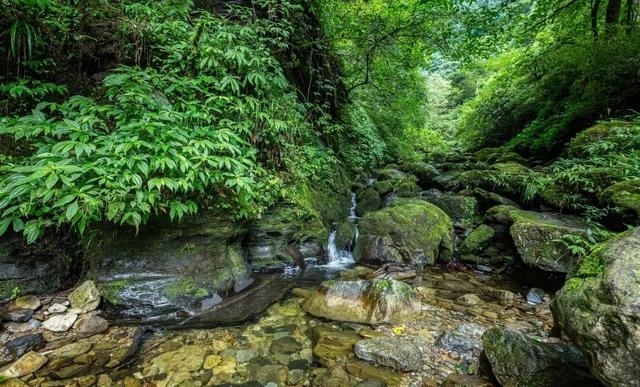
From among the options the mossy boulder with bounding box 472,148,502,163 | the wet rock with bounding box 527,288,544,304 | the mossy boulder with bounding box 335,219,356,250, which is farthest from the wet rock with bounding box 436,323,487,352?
the mossy boulder with bounding box 472,148,502,163

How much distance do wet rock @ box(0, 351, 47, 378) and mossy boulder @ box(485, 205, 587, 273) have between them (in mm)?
5731

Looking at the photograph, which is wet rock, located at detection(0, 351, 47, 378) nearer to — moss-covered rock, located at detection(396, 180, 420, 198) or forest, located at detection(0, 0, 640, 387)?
forest, located at detection(0, 0, 640, 387)

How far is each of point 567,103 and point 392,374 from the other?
9.29 meters

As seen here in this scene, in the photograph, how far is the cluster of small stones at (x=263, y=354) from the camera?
2.65 m

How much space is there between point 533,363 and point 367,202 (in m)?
5.71

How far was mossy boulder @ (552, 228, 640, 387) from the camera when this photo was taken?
163cm

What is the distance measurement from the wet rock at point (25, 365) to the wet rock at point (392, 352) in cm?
263

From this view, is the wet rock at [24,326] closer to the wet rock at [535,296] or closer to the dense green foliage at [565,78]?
the wet rock at [535,296]

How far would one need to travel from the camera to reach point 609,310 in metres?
1.72

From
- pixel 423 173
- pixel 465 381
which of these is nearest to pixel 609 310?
pixel 465 381

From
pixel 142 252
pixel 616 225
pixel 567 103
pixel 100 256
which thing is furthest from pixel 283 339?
pixel 567 103

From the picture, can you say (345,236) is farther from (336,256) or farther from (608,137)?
(608,137)

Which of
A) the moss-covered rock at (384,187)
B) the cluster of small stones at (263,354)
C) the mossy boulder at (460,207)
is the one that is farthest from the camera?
the moss-covered rock at (384,187)

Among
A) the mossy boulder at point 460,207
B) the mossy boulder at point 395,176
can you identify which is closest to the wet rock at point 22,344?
the mossy boulder at point 460,207
